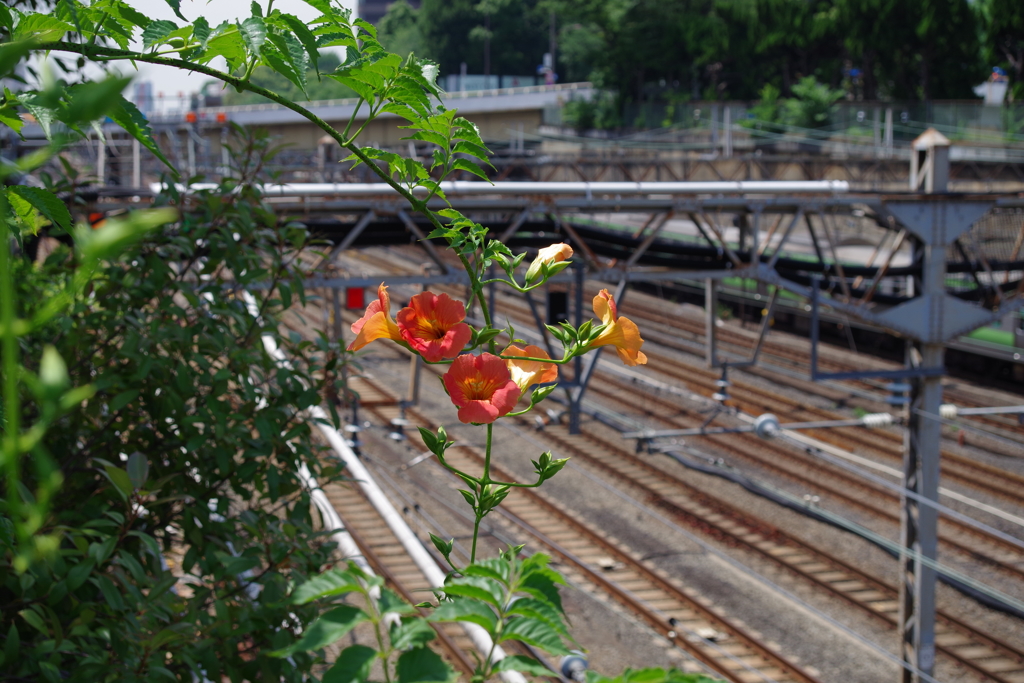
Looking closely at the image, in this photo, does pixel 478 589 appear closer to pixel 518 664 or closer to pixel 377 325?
pixel 518 664

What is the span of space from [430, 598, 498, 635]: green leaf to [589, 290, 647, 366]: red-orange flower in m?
0.56

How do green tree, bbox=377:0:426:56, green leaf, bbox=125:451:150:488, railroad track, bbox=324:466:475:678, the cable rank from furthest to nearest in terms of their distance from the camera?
green tree, bbox=377:0:426:56, railroad track, bbox=324:466:475:678, the cable, green leaf, bbox=125:451:150:488

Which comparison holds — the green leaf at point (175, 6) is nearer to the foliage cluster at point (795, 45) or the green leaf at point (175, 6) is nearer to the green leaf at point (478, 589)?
the green leaf at point (478, 589)

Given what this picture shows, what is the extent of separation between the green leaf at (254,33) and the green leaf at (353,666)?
88 cm

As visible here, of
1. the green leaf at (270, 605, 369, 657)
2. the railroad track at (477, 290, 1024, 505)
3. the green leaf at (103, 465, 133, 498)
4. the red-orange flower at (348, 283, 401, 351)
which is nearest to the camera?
the green leaf at (270, 605, 369, 657)

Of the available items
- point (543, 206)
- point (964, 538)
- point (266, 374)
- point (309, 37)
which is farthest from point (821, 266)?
point (309, 37)

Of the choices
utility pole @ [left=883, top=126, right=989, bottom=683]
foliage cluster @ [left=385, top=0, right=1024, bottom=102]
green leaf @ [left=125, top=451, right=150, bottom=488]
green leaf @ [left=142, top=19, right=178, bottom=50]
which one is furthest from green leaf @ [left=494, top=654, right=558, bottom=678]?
foliage cluster @ [left=385, top=0, right=1024, bottom=102]

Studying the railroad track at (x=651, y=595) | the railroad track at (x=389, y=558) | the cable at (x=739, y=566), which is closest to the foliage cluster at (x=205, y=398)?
the cable at (x=739, y=566)

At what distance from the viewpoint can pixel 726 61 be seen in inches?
1786

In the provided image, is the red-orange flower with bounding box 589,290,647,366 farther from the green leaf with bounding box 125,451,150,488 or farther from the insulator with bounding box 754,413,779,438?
the insulator with bounding box 754,413,779,438

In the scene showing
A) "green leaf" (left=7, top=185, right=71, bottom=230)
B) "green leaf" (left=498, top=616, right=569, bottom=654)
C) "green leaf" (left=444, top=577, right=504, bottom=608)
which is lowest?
"green leaf" (left=498, top=616, right=569, bottom=654)

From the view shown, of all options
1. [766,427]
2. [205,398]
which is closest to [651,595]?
[766,427]

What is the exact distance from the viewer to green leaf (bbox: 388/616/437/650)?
0.87 metres

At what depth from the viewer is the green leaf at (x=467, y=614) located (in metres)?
0.89
